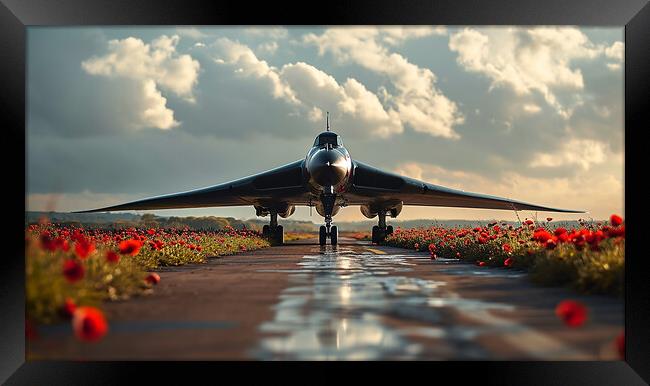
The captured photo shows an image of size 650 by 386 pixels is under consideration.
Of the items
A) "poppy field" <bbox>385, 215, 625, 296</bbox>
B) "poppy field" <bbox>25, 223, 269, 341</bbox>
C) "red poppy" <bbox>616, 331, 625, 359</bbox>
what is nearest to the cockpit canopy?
"poppy field" <bbox>385, 215, 625, 296</bbox>

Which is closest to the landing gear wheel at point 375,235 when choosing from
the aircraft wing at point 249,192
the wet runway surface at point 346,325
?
the aircraft wing at point 249,192

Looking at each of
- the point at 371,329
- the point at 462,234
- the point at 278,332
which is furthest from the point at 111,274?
the point at 462,234

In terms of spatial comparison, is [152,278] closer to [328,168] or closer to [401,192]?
[328,168]

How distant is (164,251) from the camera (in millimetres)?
15109

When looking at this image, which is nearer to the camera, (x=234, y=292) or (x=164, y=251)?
(x=234, y=292)

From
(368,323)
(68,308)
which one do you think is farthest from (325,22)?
(68,308)

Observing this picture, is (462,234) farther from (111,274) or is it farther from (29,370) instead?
(29,370)

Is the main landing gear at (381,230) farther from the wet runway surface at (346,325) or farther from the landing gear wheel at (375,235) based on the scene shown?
the wet runway surface at (346,325)

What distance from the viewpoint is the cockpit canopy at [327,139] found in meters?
27.8

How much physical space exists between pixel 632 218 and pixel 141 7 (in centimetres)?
706

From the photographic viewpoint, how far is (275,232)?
34.7 metres

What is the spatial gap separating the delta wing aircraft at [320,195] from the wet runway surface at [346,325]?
18.4 m

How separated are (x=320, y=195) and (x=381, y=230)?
25.1ft

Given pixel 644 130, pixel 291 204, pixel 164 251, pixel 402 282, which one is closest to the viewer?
pixel 644 130
